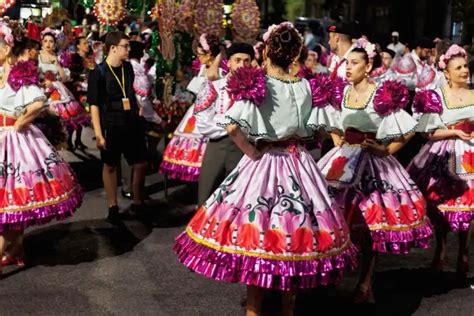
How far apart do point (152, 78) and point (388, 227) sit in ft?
19.3

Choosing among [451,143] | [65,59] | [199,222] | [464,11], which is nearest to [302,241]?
[199,222]

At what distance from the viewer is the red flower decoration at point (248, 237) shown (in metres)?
4.66

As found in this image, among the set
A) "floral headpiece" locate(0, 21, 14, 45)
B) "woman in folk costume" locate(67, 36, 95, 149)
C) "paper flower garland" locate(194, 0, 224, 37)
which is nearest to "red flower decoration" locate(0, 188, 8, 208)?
"floral headpiece" locate(0, 21, 14, 45)

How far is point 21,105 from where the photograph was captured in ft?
20.4

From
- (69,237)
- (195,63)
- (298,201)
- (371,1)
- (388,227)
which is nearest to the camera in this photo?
(298,201)

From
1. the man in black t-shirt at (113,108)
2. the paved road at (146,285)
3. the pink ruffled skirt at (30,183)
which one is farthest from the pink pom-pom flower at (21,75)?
the paved road at (146,285)

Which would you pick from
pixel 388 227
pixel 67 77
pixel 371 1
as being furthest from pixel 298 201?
pixel 371 1

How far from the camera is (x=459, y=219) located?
20.4 ft

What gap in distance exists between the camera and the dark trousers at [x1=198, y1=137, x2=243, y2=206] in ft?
23.4

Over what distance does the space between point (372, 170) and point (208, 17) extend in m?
4.93

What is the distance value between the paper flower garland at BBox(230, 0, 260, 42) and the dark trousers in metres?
4.00

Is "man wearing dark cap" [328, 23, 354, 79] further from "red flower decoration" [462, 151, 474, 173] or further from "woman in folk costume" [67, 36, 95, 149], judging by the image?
"woman in folk costume" [67, 36, 95, 149]

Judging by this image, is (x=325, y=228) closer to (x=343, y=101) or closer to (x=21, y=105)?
(x=343, y=101)

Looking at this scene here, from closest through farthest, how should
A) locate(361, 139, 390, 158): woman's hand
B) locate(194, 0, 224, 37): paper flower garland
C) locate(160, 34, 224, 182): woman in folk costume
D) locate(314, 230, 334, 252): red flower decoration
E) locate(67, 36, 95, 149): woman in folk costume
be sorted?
1. locate(314, 230, 334, 252): red flower decoration
2. locate(361, 139, 390, 158): woman's hand
3. locate(160, 34, 224, 182): woman in folk costume
4. locate(194, 0, 224, 37): paper flower garland
5. locate(67, 36, 95, 149): woman in folk costume
